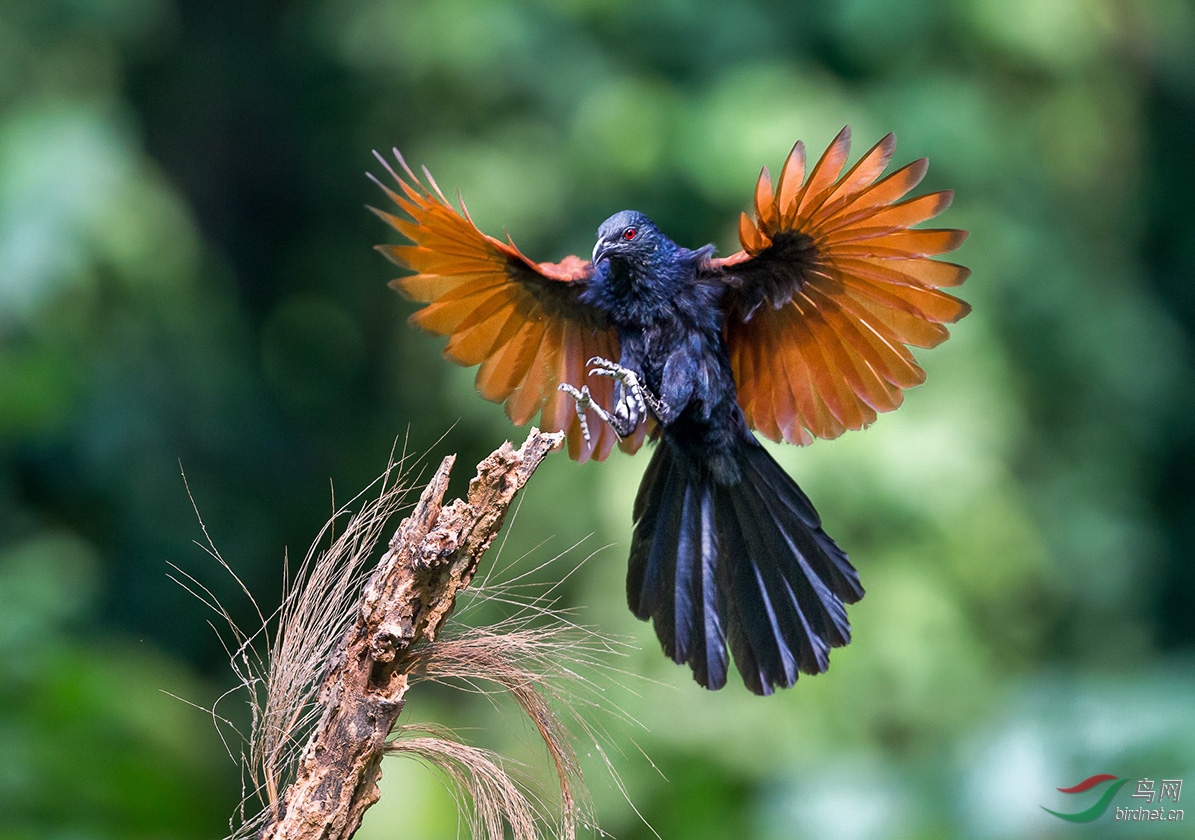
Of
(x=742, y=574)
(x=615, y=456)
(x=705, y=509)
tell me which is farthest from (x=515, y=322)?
(x=615, y=456)

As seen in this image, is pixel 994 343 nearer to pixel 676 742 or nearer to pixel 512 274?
pixel 676 742

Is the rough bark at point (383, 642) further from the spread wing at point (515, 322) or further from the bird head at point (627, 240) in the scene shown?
the bird head at point (627, 240)

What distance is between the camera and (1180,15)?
21.9 feet

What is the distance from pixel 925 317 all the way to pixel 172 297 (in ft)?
16.0

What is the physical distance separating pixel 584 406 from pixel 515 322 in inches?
8.5

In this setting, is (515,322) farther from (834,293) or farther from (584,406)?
(834,293)

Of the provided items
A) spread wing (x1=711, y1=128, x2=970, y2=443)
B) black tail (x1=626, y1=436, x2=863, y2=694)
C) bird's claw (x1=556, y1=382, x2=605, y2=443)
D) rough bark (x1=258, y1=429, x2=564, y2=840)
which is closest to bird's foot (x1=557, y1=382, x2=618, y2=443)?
bird's claw (x1=556, y1=382, x2=605, y2=443)

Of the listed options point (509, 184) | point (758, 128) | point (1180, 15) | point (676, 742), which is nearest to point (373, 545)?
point (676, 742)

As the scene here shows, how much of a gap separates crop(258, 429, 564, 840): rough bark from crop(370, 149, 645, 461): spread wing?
59 cm

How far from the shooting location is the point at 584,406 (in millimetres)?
2207

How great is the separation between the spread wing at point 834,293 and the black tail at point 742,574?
138 mm

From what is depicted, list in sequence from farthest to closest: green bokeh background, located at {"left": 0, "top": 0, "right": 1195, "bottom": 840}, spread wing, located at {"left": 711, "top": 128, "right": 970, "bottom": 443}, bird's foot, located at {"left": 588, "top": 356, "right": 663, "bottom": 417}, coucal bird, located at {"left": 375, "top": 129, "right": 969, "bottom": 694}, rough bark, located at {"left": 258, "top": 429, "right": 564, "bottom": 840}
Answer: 1. green bokeh background, located at {"left": 0, "top": 0, "right": 1195, "bottom": 840}
2. bird's foot, located at {"left": 588, "top": 356, "right": 663, "bottom": 417}
3. coucal bird, located at {"left": 375, "top": 129, "right": 969, "bottom": 694}
4. spread wing, located at {"left": 711, "top": 128, "right": 970, "bottom": 443}
5. rough bark, located at {"left": 258, "top": 429, "right": 564, "bottom": 840}

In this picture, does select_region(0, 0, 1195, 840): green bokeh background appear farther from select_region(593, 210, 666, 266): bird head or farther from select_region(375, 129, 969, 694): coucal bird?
select_region(593, 210, 666, 266): bird head

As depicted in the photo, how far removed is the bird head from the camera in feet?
7.36
